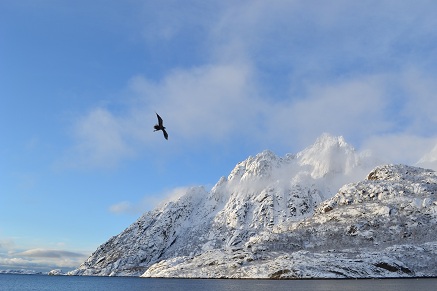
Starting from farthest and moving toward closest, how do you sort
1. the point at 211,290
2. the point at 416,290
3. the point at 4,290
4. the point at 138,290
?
the point at 4,290 → the point at 138,290 → the point at 211,290 → the point at 416,290

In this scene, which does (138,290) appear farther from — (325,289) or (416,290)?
(416,290)

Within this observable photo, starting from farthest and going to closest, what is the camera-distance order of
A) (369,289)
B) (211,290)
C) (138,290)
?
(138,290)
(211,290)
(369,289)

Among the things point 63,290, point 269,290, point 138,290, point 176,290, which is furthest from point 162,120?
point 63,290

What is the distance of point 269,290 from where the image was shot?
13962 centimetres

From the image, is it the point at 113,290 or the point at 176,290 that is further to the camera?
the point at 113,290

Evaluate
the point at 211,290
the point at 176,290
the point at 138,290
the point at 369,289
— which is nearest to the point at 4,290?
the point at 138,290

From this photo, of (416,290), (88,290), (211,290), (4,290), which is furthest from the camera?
(4,290)

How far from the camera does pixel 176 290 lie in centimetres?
15950

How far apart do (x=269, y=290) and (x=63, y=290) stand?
10748cm

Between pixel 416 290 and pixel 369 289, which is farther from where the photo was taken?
pixel 369 289

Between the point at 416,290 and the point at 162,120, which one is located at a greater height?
the point at 162,120

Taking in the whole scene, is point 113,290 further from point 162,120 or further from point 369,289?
point 162,120

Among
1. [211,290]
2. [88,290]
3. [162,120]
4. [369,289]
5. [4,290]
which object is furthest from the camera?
[4,290]

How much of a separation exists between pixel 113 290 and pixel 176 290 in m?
34.9
